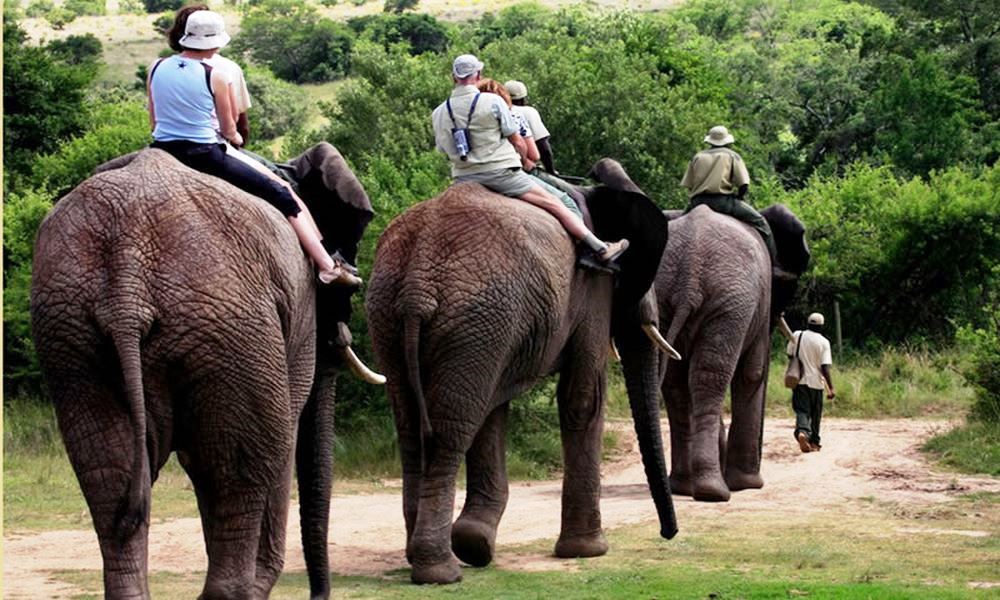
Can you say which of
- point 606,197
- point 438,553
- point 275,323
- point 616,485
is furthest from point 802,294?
point 275,323

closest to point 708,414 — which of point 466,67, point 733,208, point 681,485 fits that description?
point 681,485

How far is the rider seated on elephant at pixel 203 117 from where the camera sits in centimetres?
789

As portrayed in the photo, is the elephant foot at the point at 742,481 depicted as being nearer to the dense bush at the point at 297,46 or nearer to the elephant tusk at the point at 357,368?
the elephant tusk at the point at 357,368

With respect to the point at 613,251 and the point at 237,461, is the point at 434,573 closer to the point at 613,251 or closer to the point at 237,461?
the point at 613,251

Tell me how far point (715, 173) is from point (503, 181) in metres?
5.23

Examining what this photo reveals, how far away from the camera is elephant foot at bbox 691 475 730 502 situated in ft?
50.0

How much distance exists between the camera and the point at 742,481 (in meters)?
16.5

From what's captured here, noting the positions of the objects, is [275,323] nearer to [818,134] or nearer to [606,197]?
[606,197]

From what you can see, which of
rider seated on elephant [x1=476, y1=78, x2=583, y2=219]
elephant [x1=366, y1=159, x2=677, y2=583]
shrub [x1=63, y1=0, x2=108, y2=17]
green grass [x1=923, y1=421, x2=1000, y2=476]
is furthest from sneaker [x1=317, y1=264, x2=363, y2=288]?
shrub [x1=63, y1=0, x2=108, y2=17]

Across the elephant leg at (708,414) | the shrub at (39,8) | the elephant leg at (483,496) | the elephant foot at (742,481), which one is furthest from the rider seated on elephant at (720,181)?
the shrub at (39,8)

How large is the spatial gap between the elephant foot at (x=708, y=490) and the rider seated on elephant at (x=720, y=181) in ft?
8.18

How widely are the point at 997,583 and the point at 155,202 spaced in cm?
591

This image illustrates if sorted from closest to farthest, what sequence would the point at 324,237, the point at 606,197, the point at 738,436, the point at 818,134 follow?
the point at 324,237
the point at 606,197
the point at 738,436
the point at 818,134

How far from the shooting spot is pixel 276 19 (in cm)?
10212
